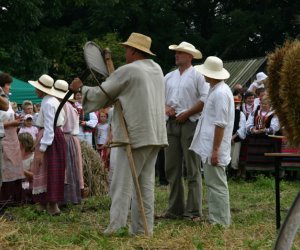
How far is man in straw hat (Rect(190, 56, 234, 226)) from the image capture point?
25.5ft

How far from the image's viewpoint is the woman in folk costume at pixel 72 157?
9.82 metres

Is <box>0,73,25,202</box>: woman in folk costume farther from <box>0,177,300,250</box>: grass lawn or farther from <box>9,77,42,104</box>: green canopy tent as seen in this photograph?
<box>9,77,42,104</box>: green canopy tent

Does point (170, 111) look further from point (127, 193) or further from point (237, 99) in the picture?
point (237, 99)

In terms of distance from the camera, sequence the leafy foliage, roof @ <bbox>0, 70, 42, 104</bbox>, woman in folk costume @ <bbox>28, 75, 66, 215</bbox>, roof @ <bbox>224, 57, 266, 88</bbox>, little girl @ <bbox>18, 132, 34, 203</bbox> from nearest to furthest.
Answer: woman in folk costume @ <bbox>28, 75, 66, 215</bbox> < little girl @ <bbox>18, 132, 34, 203</bbox> < roof @ <bbox>0, 70, 42, 104</bbox> < roof @ <bbox>224, 57, 266, 88</bbox> < the leafy foliage

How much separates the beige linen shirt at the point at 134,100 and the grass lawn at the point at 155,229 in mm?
864

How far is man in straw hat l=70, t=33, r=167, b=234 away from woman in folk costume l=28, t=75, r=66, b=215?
2470 millimetres

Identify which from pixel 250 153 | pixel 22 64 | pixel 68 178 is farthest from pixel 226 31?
pixel 68 178

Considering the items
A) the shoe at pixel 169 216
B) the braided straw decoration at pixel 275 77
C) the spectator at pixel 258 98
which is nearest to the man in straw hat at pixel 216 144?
the shoe at pixel 169 216

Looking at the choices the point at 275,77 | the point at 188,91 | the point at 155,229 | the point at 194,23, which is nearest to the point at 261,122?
the point at 188,91

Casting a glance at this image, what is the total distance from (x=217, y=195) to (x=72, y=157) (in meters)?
2.76

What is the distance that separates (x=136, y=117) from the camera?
6.84m

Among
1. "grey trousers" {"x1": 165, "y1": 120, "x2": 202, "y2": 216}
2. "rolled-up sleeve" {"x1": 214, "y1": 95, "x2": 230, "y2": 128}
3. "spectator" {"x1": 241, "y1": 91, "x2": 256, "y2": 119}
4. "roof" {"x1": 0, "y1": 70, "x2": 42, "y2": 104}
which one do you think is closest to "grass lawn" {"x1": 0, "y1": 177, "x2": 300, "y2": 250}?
"grey trousers" {"x1": 165, "y1": 120, "x2": 202, "y2": 216}

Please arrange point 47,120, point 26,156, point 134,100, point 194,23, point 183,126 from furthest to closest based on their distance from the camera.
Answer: point 194,23 → point 26,156 → point 47,120 → point 183,126 → point 134,100

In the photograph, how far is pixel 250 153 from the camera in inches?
536
